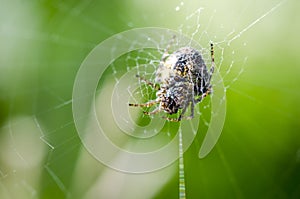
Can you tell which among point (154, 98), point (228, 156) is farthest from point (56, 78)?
point (228, 156)

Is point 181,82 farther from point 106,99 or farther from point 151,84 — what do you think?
point 106,99

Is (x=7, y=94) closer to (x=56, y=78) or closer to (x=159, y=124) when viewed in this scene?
(x=56, y=78)

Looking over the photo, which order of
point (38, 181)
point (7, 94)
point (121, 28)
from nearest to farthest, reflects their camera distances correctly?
point (38, 181), point (7, 94), point (121, 28)

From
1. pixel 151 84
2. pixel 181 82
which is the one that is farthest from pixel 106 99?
pixel 181 82

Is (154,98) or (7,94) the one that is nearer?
(7,94)

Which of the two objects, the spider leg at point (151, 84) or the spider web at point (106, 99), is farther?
the spider leg at point (151, 84)
